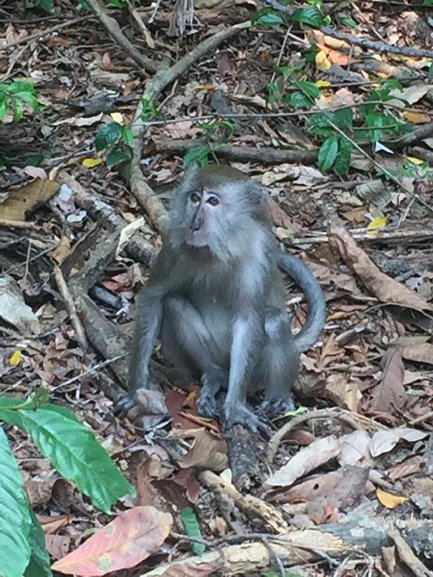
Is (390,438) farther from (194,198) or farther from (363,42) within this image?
(363,42)

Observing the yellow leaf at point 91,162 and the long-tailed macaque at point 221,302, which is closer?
the long-tailed macaque at point 221,302

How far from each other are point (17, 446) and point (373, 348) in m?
2.19

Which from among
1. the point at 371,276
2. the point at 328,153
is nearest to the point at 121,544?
the point at 371,276

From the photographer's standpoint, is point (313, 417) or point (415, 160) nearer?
point (313, 417)

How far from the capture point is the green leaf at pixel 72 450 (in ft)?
9.08

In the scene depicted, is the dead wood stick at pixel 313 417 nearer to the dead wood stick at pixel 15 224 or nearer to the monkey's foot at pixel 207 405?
the monkey's foot at pixel 207 405

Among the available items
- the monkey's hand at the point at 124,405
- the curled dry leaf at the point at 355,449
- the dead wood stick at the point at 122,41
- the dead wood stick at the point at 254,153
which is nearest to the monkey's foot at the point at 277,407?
the curled dry leaf at the point at 355,449

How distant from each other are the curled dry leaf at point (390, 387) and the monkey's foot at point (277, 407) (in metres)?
0.41

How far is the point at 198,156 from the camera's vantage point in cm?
722

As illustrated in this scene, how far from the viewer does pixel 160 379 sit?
18.9ft

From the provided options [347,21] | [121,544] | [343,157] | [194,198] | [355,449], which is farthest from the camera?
[347,21]

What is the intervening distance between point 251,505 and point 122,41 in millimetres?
5212

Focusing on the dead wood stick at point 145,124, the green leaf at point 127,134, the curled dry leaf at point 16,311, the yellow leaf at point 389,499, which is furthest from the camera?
the green leaf at point 127,134

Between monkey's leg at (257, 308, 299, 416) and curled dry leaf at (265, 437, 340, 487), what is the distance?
598 millimetres
